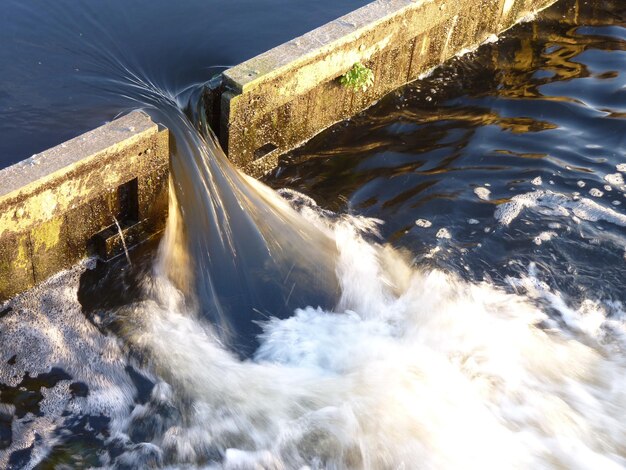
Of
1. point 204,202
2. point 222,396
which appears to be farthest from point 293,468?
point 204,202

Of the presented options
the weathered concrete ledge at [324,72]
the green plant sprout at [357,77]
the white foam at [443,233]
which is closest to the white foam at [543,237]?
the white foam at [443,233]

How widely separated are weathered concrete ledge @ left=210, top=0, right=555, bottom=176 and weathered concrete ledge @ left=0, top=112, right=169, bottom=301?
89 cm

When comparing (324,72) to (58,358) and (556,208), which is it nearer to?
(556,208)

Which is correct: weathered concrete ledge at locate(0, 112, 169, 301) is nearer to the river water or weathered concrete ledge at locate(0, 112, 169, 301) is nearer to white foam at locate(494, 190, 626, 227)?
the river water

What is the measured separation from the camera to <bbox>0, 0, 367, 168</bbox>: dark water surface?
8344mm

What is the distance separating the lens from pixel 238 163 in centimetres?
832

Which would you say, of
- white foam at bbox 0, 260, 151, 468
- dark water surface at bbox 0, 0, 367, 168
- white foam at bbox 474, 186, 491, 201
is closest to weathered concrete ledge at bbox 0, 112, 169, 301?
white foam at bbox 0, 260, 151, 468

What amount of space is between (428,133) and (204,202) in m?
2.83

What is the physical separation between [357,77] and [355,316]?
110 inches

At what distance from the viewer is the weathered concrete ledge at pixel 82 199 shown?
6631mm

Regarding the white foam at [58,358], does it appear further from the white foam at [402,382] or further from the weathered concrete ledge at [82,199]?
the white foam at [402,382]

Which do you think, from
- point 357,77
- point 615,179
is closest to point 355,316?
point 357,77

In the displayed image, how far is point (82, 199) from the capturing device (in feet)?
22.9

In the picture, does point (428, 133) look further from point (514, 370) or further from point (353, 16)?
point (514, 370)
